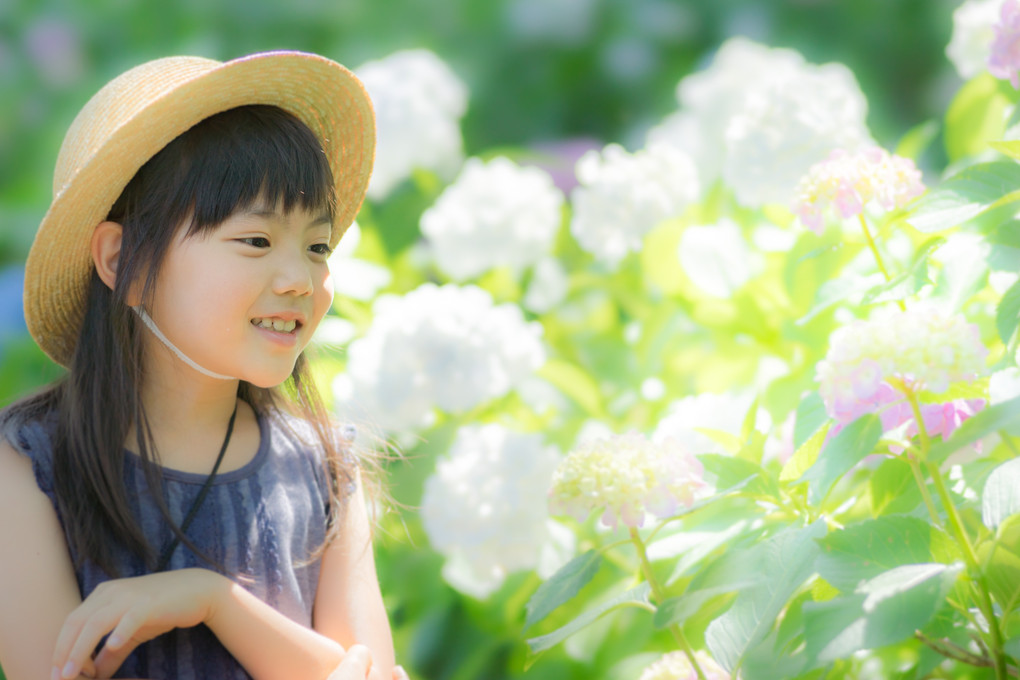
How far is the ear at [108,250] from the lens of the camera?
834 mm

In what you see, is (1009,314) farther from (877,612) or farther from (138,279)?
(138,279)

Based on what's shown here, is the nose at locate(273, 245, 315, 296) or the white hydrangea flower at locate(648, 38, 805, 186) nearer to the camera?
the nose at locate(273, 245, 315, 296)

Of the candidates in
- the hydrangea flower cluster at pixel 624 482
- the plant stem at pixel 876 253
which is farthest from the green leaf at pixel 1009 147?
the hydrangea flower cluster at pixel 624 482

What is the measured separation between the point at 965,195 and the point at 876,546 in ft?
0.97

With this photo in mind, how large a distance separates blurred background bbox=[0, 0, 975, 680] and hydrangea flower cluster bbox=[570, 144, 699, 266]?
119 centimetres

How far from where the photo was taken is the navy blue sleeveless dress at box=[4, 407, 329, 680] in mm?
821

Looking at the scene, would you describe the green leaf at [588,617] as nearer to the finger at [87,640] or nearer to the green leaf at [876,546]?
the green leaf at [876,546]

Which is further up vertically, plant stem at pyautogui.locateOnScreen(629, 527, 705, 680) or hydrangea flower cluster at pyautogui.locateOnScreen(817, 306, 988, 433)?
hydrangea flower cluster at pyautogui.locateOnScreen(817, 306, 988, 433)

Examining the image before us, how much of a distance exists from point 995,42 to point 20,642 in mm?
962

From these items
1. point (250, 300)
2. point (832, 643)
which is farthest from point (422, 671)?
point (832, 643)

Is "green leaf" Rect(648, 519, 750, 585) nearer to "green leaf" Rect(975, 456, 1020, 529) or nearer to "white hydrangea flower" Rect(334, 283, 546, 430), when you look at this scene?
"green leaf" Rect(975, 456, 1020, 529)

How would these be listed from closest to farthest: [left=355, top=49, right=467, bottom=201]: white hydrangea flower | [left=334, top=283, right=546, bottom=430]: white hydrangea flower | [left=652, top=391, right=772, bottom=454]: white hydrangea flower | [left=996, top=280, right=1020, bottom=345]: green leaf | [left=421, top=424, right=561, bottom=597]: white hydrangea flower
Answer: [left=996, top=280, right=1020, bottom=345]: green leaf → [left=652, top=391, right=772, bottom=454]: white hydrangea flower → [left=421, top=424, right=561, bottom=597]: white hydrangea flower → [left=334, top=283, right=546, bottom=430]: white hydrangea flower → [left=355, top=49, right=467, bottom=201]: white hydrangea flower

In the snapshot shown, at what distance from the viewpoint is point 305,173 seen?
33.3 inches

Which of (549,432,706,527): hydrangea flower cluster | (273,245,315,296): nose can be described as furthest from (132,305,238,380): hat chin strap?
(549,432,706,527): hydrangea flower cluster
